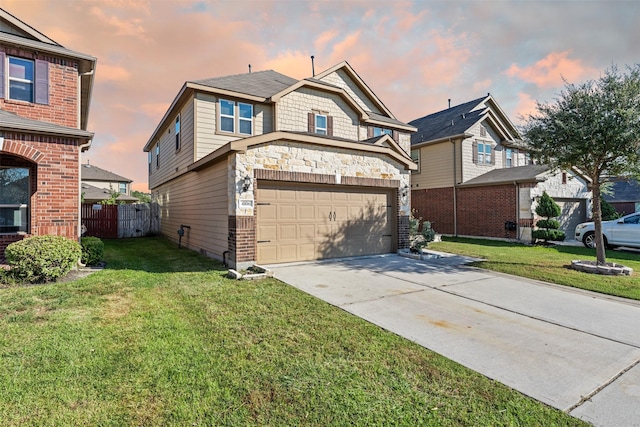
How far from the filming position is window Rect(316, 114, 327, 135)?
568 inches

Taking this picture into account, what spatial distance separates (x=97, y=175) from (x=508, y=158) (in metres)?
42.5

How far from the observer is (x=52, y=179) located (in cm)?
786

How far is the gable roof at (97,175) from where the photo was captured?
37.0 m

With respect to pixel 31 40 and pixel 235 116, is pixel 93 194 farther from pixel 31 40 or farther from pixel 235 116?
pixel 31 40

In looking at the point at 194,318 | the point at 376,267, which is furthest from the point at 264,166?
the point at 194,318

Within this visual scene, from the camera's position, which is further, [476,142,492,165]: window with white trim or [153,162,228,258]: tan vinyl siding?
[476,142,492,165]: window with white trim

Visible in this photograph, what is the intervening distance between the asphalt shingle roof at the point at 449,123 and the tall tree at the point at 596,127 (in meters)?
10.1

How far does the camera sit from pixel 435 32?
384 inches

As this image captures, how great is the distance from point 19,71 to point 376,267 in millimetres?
11260

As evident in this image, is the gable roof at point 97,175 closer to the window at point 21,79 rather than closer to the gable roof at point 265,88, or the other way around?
the gable roof at point 265,88

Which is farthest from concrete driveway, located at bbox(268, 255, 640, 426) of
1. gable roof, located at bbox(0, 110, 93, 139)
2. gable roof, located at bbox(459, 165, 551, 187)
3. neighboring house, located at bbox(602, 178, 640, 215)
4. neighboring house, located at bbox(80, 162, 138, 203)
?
neighboring house, located at bbox(80, 162, 138, 203)

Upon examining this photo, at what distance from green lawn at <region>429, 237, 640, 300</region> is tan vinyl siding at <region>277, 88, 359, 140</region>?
687 centimetres

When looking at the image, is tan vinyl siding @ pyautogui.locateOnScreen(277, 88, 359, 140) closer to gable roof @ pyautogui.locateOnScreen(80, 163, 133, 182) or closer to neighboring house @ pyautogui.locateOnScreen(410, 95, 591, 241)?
neighboring house @ pyautogui.locateOnScreen(410, 95, 591, 241)

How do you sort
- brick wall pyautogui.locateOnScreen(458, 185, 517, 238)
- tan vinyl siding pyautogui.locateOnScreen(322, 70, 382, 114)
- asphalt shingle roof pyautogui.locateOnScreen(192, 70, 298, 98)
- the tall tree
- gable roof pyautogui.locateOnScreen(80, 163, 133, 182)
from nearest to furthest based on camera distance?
the tall tree < asphalt shingle roof pyautogui.locateOnScreen(192, 70, 298, 98) < brick wall pyautogui.locateOnScreen(458, 185, 517, 238) < tan vinyl siding pyautogui.locateOnScreen(322, 70, 382, 114) < gable roof pyautogui.locateOnScreen(80, 163, 133, 182)
